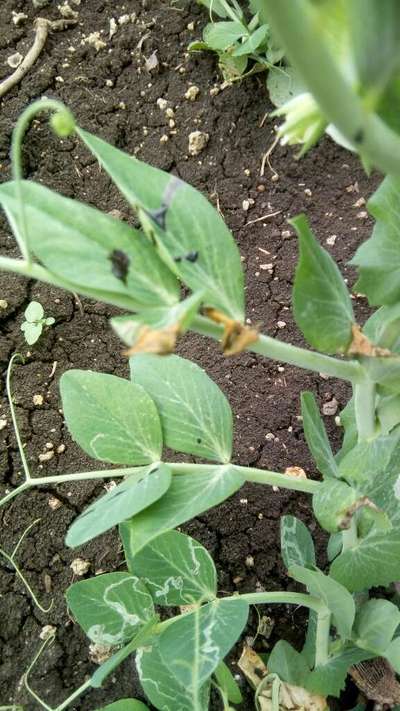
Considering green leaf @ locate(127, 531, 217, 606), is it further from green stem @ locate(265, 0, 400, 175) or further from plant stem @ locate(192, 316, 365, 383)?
green stem @ locate(265, 0, 400, 175)

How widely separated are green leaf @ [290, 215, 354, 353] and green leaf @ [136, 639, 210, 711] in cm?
47

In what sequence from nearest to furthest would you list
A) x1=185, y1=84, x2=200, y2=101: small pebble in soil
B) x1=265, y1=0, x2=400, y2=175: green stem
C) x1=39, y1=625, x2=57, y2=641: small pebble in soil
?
x1=265, y1=0, x2=400, y2=175: green stem < x1=39, y1=625, x2=57, y2=641: small pebble in soil < x1=185, y1=84, x2=200, y2=101: small pebble in soil

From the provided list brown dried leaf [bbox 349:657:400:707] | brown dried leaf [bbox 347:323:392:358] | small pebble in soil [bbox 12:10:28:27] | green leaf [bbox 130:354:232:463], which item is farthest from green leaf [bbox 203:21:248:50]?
brown dried leaf [bbox 349:657:400:707]

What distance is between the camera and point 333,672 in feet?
2.89

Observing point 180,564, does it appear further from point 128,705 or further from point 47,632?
point 47,632

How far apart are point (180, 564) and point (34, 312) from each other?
673mm

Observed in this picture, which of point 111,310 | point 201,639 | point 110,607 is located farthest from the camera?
point 111,310

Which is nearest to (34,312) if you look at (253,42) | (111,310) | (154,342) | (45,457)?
(111,310)

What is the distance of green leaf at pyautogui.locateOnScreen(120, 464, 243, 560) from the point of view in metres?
0.63

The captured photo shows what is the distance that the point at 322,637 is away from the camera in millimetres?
897

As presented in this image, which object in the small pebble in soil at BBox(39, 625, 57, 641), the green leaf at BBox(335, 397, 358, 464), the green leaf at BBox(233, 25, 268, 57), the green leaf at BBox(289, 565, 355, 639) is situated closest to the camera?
the green leaf at BBox(289, 565, 355, 639)

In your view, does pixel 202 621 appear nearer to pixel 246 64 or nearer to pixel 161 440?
pixel 161 440

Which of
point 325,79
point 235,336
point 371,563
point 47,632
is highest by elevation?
point 325,79

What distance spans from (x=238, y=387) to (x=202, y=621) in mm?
549
